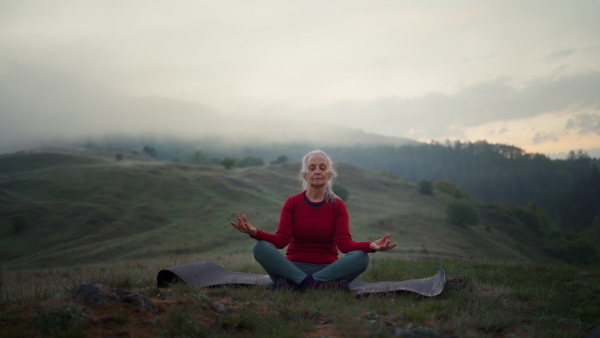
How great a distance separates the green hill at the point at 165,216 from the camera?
40531mm

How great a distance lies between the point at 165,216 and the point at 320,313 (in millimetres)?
54056

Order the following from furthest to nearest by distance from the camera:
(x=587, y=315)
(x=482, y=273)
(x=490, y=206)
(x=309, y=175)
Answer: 1. (x=490, y=206)
2. (x=482, y=273)
3. (x=309, y=175)
4. (x=587, y=315)

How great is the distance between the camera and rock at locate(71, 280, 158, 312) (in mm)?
4191

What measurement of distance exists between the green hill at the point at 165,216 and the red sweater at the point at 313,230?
25700 mm

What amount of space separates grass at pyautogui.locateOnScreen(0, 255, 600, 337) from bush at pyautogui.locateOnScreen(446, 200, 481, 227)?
5763 cm

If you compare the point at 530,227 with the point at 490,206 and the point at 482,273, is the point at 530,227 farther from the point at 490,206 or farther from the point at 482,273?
the point at 482,273

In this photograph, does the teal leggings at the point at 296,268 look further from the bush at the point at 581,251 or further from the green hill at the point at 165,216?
the bush at the point at 581,251

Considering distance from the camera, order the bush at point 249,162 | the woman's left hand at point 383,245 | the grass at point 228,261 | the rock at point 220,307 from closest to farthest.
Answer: the grass at point 228,261 → the rock at point 220,307 → the woman's left hand at point 383,245 → the bush at point 249,162

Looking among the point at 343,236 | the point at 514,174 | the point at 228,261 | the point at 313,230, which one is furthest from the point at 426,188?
the point at 313,230

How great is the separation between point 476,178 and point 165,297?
149145 mm

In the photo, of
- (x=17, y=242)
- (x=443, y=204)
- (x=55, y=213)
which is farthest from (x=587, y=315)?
(x=443, y=204)

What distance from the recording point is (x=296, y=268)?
18.6 ft

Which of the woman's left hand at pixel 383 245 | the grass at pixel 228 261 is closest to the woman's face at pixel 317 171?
the woman's left hand at pixel 383 245

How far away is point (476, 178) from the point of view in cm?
13738
